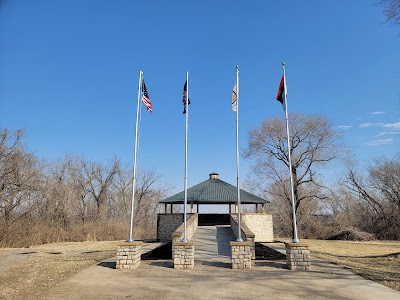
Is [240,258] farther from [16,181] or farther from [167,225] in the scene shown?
[16,181]

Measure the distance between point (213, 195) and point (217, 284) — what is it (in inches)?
578

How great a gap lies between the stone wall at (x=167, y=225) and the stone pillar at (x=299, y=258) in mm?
12313

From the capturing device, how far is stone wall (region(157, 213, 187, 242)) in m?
20.0

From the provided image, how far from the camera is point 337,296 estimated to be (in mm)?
5879

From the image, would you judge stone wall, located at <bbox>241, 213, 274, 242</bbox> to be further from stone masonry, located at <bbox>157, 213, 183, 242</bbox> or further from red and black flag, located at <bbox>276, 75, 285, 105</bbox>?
red and black flag, located at <bbox>276, 75, 285, 105</bbox>

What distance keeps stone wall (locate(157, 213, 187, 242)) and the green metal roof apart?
4.44 feet

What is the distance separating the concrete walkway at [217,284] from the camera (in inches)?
236

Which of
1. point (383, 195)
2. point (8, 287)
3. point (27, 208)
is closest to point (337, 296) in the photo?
point (8, 287)

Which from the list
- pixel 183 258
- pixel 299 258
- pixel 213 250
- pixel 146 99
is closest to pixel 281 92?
pixel 146 99

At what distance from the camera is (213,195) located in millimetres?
21516

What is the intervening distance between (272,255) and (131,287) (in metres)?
6.76

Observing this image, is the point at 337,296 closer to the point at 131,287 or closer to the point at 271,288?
the point at 271,288

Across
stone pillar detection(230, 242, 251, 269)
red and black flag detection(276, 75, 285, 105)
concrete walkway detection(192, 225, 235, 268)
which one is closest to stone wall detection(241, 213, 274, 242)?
concrete walkway detection(192, 225, 235, 268)

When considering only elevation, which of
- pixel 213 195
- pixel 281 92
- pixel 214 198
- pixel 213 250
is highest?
pixel 281 92
